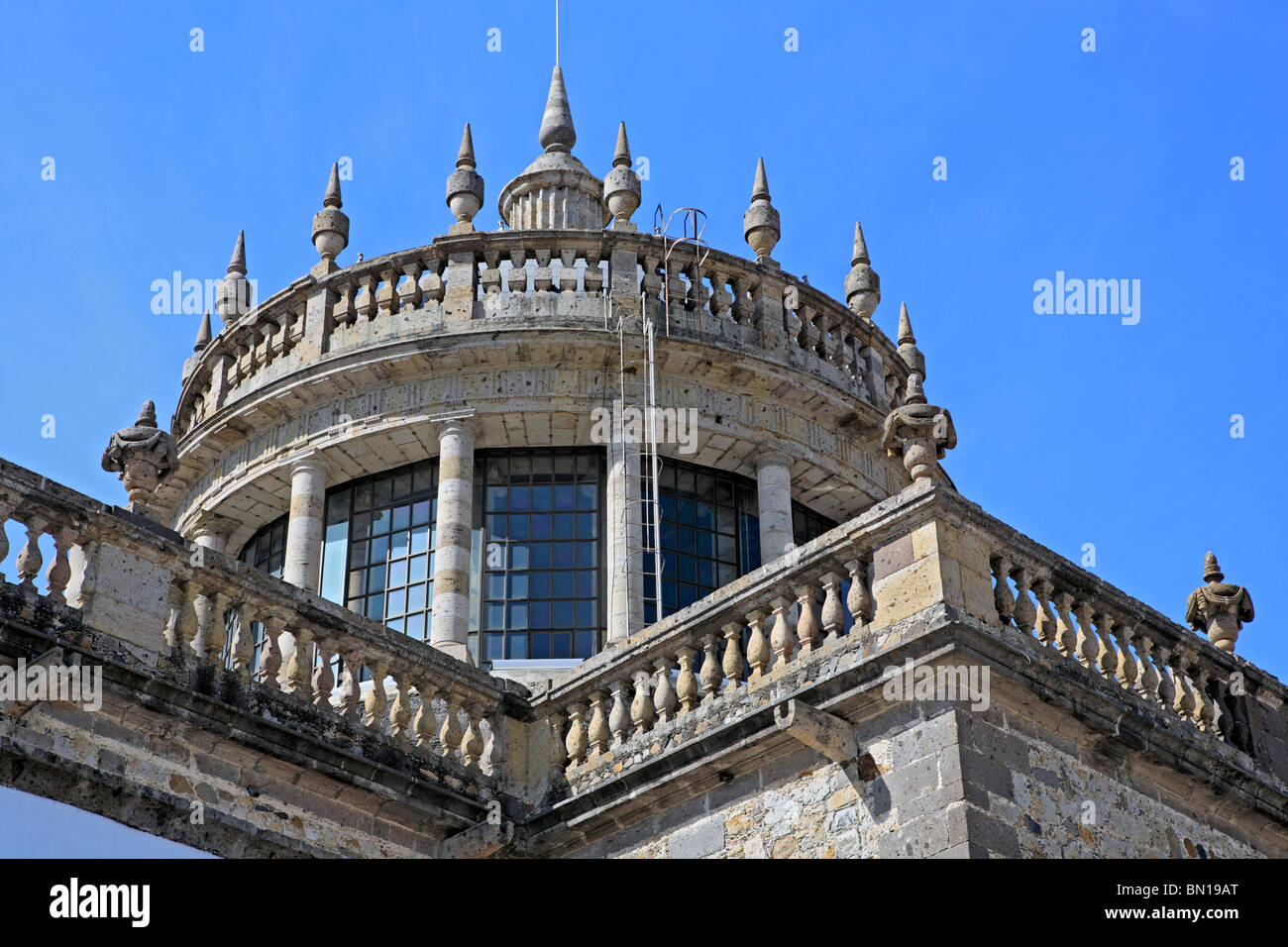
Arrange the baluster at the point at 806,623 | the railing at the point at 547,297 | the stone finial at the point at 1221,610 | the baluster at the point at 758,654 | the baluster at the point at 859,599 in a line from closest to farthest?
1. the baluster at the point at 859,599
2. the baluster at the point at 806,623
3. the baluster at the point at 758,654
4. the stone finial at the point at 1221,610
5. the railing at the point at 547,297

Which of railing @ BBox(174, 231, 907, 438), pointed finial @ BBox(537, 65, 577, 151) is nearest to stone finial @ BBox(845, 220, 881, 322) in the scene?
railing @ BBox(174, 231, 907, 438)

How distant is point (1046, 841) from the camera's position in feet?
35.4

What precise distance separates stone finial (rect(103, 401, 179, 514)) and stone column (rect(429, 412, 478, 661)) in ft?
12.7

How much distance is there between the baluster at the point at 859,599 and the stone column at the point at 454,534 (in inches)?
180

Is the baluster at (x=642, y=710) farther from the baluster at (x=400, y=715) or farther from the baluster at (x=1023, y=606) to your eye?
the baluster at (x=1023, y=606)

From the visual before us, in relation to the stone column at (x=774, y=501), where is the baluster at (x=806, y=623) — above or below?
below

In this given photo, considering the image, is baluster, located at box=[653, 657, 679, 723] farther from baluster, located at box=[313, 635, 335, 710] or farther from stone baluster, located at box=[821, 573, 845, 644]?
baluster, located at box=[313, 635, 335, 710]

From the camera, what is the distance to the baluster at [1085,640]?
1194 centimetres

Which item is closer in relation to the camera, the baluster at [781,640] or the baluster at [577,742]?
the baluster at [781,640]

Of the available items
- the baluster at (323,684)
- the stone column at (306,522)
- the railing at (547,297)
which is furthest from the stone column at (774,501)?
the baluster at (323,684)
